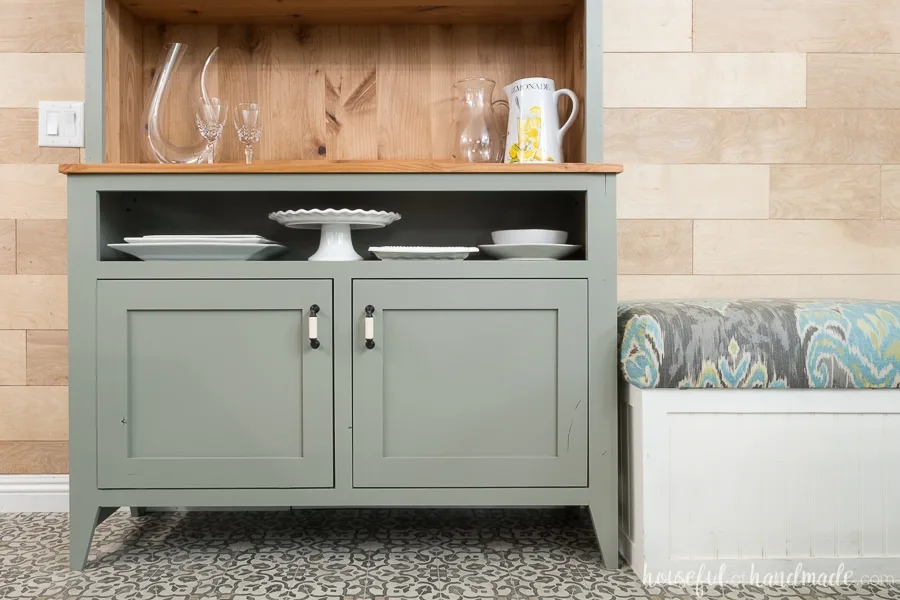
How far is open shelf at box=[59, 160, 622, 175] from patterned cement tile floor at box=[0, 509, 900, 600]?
79 cm

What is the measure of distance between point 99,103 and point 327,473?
875mm

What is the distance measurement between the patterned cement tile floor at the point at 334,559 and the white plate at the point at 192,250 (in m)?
0.63

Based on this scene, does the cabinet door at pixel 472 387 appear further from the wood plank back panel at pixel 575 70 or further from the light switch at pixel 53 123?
the light switch at pixel 53 123

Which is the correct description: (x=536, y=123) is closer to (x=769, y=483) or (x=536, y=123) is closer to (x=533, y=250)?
(x=533, y=250)

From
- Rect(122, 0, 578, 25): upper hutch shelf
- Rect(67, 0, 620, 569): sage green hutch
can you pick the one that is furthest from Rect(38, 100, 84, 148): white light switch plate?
Rect(67, 0, 620, 569): sage green hutch

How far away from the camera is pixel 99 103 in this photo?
1293 millimetres

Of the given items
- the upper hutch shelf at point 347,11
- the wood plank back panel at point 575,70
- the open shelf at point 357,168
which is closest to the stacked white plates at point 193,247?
the open shelf at point 357,168

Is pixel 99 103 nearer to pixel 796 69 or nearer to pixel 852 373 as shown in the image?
pixel 852 373

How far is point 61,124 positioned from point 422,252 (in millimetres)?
1044

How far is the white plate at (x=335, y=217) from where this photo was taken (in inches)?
51.1

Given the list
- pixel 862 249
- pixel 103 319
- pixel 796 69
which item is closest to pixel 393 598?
pixel 103 319

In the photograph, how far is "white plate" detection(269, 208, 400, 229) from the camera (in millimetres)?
1299

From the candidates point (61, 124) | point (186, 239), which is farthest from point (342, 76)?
point (61, 124)

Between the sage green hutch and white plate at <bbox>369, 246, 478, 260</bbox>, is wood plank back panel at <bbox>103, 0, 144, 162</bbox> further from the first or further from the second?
white plate at <bbox>369, 246, 478, 260</bbox>
